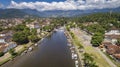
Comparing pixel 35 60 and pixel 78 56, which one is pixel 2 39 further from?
pixel 78 56

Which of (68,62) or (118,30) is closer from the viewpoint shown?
(68,62)

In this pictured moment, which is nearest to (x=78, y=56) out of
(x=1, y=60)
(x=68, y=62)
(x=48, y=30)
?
(x=68, y=62)

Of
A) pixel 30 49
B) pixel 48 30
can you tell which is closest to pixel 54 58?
pixel 30 49

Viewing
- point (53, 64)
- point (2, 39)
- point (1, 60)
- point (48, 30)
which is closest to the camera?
point (53, 64)

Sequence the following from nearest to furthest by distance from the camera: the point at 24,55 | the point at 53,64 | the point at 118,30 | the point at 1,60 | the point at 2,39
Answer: the point at 53,64
the point at 1,60
the point at 24,55
the point at 2,39
the point at 118,30

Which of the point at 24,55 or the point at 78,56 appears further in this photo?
the point at 24,55

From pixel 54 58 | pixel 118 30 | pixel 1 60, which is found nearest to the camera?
pixel 1 60

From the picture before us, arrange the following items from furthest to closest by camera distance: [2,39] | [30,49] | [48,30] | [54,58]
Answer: [48,30]
[2,39]
[30,49]
[54,58]

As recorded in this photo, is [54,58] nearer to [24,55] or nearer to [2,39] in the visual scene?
[24,55]
